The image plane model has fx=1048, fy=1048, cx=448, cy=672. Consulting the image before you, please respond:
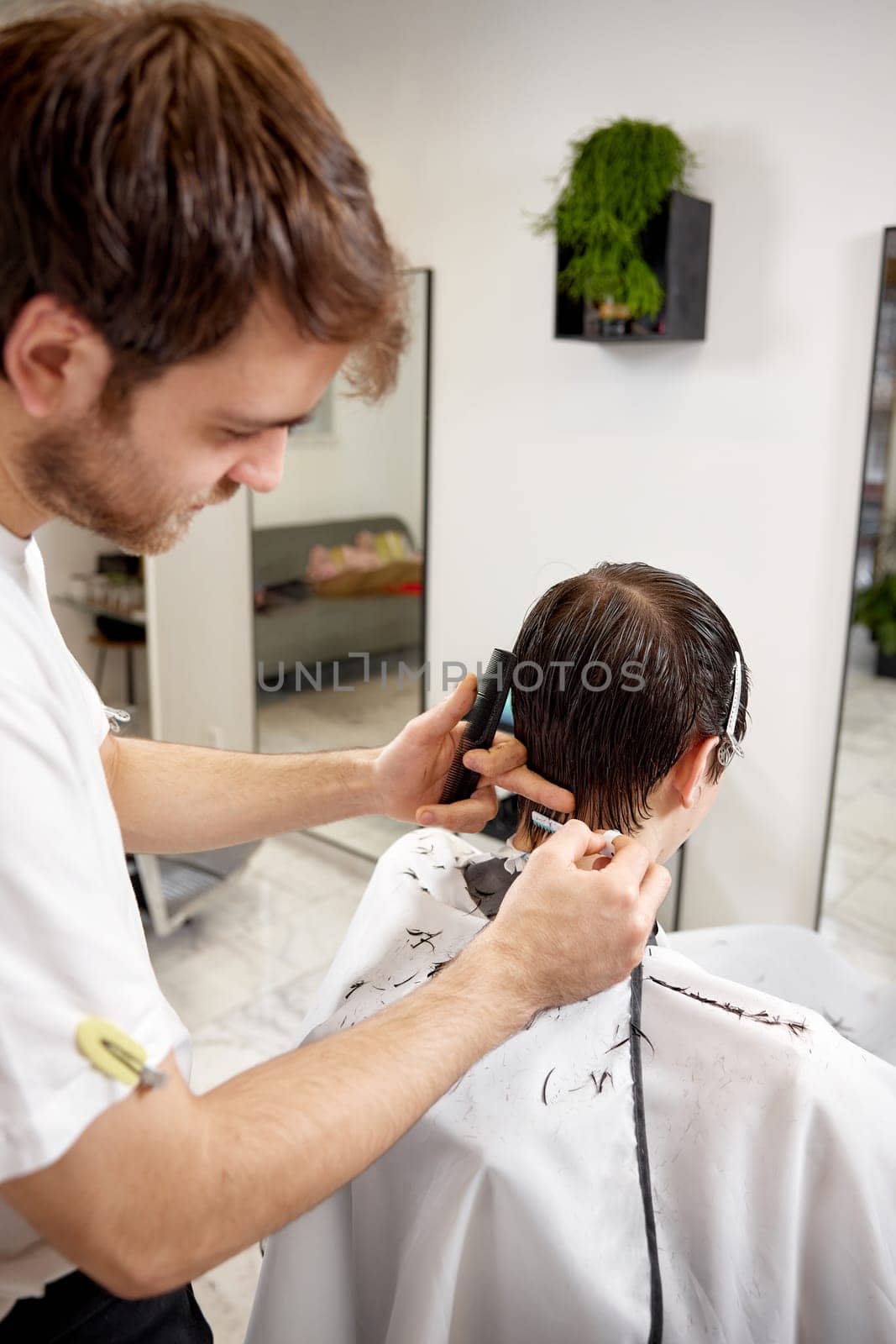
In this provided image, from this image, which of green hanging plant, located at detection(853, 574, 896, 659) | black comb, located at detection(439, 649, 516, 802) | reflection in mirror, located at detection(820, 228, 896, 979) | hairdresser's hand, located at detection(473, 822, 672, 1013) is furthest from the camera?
green hanging plant, located at detection(853, 574, 896, 659)

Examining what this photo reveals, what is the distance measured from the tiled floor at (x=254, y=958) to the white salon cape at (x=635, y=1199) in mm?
1030

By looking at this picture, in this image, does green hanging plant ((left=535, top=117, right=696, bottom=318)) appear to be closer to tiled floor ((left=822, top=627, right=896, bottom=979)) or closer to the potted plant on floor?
the potted plant on floor

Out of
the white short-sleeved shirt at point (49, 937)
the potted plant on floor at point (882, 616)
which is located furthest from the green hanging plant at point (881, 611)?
the white short-sleeved shirt at point (49, 937)

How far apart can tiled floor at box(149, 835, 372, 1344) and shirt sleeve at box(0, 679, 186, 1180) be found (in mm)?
1434

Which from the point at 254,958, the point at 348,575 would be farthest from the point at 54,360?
the point at 348,575

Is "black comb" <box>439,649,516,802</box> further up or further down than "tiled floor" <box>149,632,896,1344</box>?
further up

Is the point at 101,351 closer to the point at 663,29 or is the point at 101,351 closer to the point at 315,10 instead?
the point at 663,29

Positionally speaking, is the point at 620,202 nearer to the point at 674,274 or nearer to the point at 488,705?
the point at 674,274

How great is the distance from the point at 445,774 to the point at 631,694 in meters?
0.29

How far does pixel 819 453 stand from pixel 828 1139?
155 centimetres

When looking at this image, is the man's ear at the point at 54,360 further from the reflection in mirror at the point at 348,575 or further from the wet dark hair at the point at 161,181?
the reflection in mirror at the point at 348,575

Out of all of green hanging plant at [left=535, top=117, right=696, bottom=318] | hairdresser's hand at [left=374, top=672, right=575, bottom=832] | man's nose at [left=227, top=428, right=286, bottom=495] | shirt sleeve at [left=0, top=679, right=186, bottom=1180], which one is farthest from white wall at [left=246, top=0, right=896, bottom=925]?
shirt sleeve at [left=0, top=679, right=186, bottom=1180]

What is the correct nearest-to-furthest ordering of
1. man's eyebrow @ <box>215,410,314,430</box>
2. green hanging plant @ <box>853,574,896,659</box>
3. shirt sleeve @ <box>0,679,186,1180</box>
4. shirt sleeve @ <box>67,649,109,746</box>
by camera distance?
shirt sleeve @ <box>0,679,186,1180</box>, man's eyebrow @ <box>215,410,314,430</box>, shirt sleeve @ <box>67,649,109,746</box>, green hanging plant @ <box>853,574,896,659</box>

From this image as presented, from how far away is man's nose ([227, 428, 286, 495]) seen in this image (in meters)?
0.82
